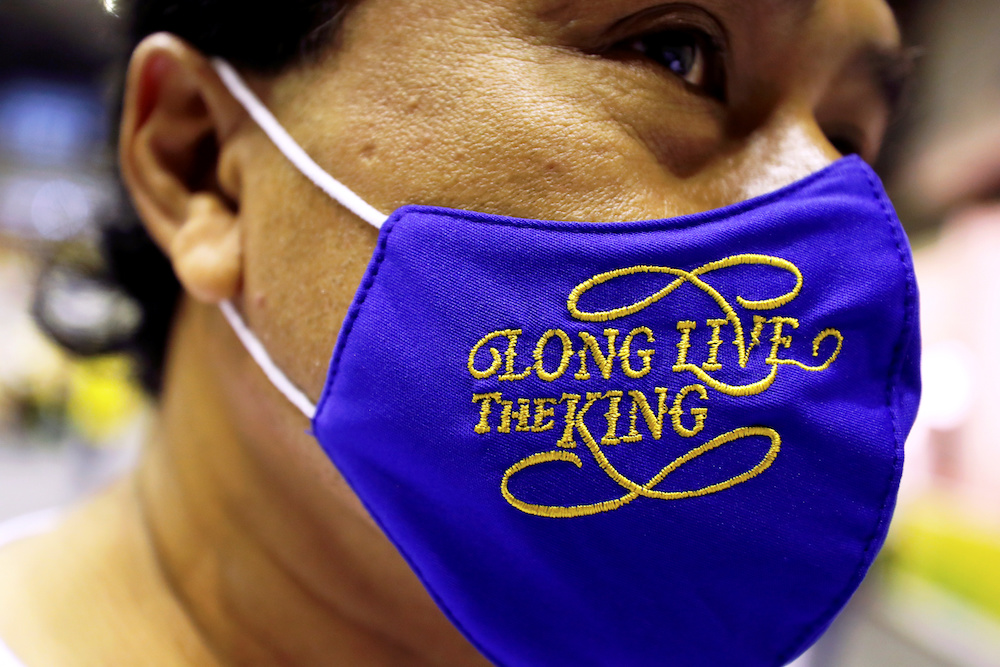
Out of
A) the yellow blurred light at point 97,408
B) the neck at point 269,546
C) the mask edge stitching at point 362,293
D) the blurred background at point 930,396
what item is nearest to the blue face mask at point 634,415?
the mask edge stitching at point 362,293

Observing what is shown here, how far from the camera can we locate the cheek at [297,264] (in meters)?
0.64

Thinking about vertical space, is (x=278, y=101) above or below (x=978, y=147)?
above

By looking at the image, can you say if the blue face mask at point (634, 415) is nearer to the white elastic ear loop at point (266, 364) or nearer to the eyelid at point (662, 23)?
the white elastic ear loop at point (266, 364)

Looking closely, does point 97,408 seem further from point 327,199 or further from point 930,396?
point 930,396

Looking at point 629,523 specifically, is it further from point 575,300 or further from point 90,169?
point 90,169

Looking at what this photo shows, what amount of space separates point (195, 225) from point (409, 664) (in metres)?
0.57

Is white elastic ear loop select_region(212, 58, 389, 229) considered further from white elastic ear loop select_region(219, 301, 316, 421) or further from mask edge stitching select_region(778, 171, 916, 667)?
mask edge stitching select_region(778, 171, 916, 667)

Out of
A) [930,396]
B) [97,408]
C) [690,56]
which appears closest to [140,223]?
[690,56]

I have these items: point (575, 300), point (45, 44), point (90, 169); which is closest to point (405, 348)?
point (575, 300)

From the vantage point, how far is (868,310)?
60cm

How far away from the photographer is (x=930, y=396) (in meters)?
2.35

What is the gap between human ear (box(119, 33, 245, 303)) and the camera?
0.74 meters

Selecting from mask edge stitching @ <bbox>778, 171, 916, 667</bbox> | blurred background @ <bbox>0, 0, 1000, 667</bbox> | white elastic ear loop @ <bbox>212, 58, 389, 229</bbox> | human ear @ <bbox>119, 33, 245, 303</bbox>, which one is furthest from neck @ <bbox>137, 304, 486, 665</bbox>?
blurred background @ <bbox>0, 0, 1000, 667</bbox>

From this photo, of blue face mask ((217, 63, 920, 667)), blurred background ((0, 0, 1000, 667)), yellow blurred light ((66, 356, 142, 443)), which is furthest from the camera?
yellow blurred light ((66, 356, 142, 443))
